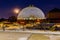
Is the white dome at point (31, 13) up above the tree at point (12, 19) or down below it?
above

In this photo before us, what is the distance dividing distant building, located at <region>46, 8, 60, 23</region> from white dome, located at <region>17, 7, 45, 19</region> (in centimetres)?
25

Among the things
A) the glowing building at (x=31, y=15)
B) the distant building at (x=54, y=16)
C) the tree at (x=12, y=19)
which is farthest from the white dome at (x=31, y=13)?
the distant building at (x=54, y=16)

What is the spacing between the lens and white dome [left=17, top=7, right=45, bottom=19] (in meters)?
5.72

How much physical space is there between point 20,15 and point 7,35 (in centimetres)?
164

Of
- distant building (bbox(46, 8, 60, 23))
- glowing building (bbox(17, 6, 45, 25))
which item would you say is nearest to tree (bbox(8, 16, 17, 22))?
glowing building (bbox(17, 6, 45, 25))

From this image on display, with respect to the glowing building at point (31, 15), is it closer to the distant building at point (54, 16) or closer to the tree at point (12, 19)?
the tree at point (12, 19)

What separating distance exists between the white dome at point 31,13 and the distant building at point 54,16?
0.82ft

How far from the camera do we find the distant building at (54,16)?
18.6ft

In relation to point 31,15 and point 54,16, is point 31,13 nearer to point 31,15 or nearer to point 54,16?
point 31,15

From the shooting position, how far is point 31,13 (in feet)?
19.6

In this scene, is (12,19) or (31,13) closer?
(12,19)

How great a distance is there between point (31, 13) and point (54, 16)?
813 millimetres

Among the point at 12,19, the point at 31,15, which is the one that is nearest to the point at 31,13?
the point at 31,15

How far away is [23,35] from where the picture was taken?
4113 millimetres
